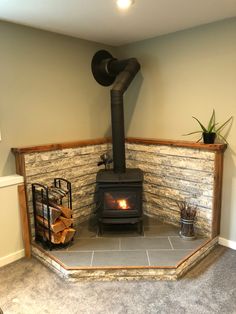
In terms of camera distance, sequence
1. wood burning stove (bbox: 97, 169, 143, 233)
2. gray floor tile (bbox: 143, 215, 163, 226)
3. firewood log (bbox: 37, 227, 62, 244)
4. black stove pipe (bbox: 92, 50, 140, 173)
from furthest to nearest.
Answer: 1. gray floor tile (bbox: 143, 215, 163, 226)
2. black stove pipe (bbox: 92, 50, 140, 173)
3. wood burning stove (bbox: 97, 169, 143, 233)
4. firewood log (bbox: 37, 227, 62, 244)

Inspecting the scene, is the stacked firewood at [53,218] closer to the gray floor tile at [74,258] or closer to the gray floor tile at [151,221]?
the gray floor tile at [74,258]

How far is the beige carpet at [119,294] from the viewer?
6.39 feet

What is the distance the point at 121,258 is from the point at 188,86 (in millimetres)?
1934

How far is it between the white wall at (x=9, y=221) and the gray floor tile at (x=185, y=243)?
5.24 ft

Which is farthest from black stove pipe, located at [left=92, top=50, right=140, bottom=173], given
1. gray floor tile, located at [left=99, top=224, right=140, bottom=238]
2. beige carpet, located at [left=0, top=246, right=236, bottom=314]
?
beige carpet, located at [left=0, top=246, right=236, bottom=314]

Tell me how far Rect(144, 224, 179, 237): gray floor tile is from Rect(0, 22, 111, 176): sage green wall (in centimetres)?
136

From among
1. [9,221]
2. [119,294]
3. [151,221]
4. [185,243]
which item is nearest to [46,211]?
[9,221]

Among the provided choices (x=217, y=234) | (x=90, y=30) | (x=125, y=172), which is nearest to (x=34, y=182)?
(x=125, y=172)

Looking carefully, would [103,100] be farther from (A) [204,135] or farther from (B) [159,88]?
(A) [204,135]

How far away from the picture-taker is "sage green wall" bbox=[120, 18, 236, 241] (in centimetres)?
257

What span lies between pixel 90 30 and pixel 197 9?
111cm

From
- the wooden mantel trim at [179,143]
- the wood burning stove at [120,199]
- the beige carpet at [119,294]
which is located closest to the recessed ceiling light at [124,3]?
the wooden mantel trim at [179,143]

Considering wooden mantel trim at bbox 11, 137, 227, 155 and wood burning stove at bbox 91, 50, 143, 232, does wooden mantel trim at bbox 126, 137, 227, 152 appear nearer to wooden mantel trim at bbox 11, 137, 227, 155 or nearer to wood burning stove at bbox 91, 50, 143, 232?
wooden mantel trim at bbox 11, 137, 227, 155

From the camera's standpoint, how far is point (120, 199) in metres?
2.87
